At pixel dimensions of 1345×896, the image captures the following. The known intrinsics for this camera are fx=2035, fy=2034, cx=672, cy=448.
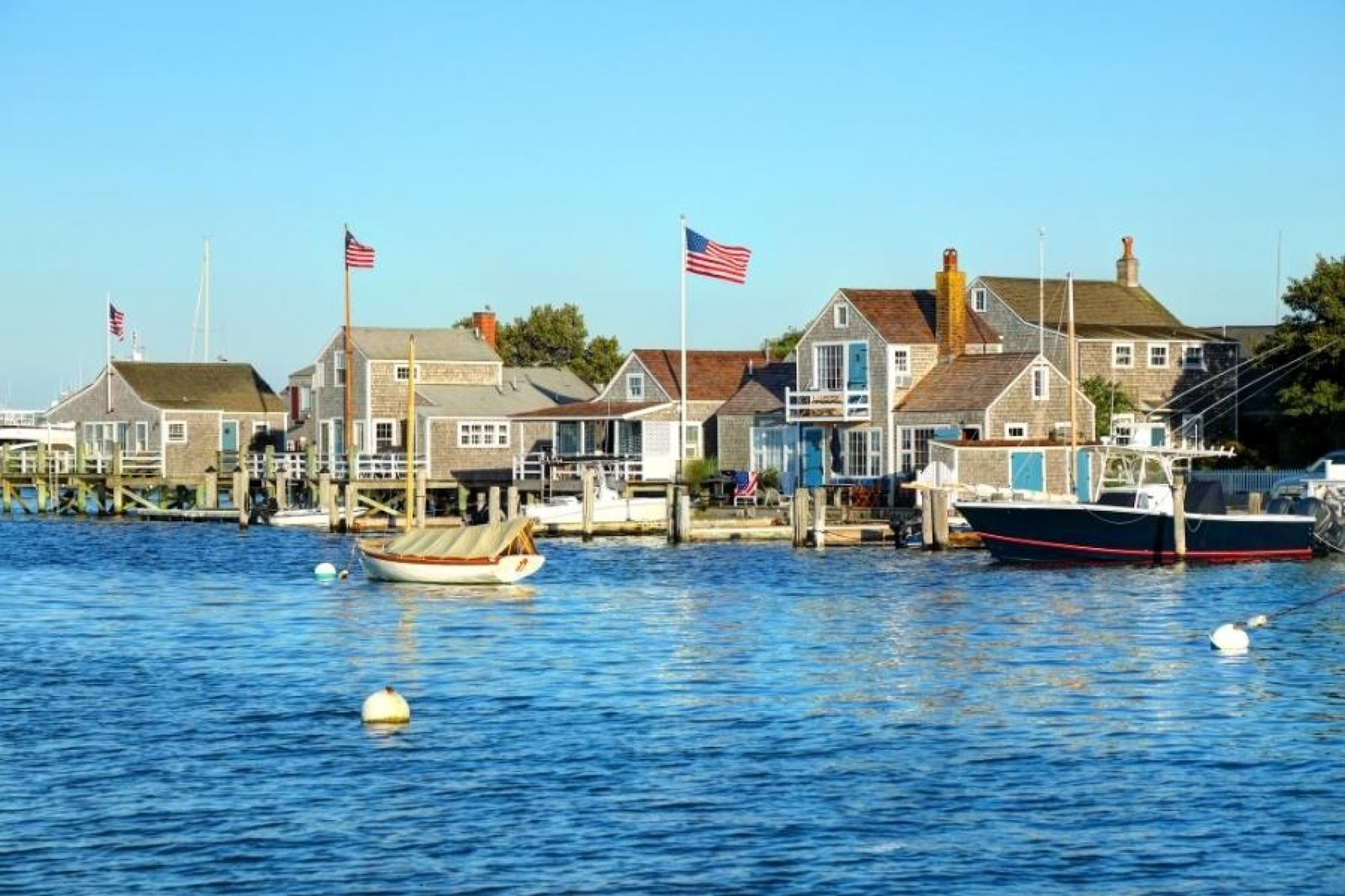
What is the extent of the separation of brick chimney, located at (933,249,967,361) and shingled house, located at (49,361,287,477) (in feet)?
124

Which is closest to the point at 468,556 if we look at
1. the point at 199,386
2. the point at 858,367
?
the point at 858,367

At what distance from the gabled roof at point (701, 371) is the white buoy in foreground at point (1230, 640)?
4851cm

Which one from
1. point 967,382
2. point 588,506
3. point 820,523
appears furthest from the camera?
point 967,382

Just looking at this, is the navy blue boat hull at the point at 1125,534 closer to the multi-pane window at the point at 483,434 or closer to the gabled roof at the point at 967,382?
the gabled roof at the point at 967,382

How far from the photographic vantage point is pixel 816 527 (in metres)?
70.0

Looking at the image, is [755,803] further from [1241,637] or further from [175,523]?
[175,523]

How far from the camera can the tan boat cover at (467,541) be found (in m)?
56.4

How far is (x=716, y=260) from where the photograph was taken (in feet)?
253

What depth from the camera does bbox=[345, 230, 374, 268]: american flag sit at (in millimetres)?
86562

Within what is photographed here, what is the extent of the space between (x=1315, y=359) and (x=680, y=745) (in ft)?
192

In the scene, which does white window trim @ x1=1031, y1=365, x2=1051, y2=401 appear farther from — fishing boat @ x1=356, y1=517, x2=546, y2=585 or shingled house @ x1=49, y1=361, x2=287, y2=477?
shingled house @ x1=49, y1=361, x2=287, y2=477

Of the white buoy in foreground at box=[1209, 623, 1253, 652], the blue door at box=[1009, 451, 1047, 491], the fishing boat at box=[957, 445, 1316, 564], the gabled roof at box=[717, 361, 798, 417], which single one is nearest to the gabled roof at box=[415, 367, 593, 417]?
the gabled roof at box=[717, 361, 798, 417]

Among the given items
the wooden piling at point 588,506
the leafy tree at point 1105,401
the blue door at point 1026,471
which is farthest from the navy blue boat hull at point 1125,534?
the leafy tree at point 1105,401

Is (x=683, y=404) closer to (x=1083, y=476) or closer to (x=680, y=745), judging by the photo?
(x=1083, y=476)
